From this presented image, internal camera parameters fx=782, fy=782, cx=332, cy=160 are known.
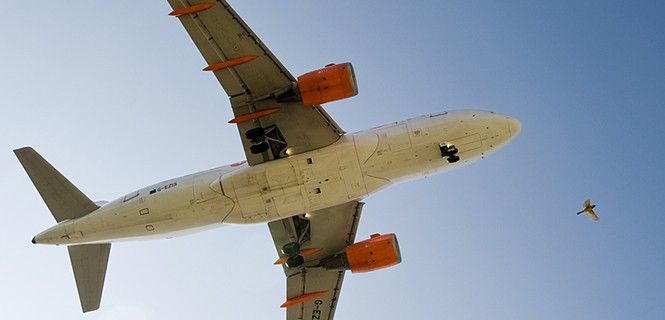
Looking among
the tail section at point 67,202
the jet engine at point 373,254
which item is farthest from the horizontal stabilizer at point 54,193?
the jet engine at point 373,254

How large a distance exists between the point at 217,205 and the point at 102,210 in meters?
5.85

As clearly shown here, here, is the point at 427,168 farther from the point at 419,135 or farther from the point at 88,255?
the point at 88,255

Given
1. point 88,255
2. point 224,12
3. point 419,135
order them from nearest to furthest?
point 224,12
point 419,135
point 88,255

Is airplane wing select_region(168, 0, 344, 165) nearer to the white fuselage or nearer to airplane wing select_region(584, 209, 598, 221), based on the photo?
the white fuselage

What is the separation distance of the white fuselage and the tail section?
2.61ft

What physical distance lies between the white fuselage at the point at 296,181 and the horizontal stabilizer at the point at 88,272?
6.79ft

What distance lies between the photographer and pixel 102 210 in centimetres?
3853

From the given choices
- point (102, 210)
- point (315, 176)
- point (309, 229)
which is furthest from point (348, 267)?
point (102, 210)

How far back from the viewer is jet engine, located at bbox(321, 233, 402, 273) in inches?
1593

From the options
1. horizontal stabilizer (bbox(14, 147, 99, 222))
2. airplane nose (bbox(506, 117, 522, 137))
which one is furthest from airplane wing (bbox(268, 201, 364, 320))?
horizontal stabilizer (bbox(14, 147, 99, 222))

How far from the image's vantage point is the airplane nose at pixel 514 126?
37156 millimetres

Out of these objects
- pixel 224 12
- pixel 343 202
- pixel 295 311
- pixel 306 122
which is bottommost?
pixel 295 311

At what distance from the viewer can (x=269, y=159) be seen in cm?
3759

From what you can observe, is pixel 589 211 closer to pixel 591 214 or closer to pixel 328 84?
pixel 591 214
